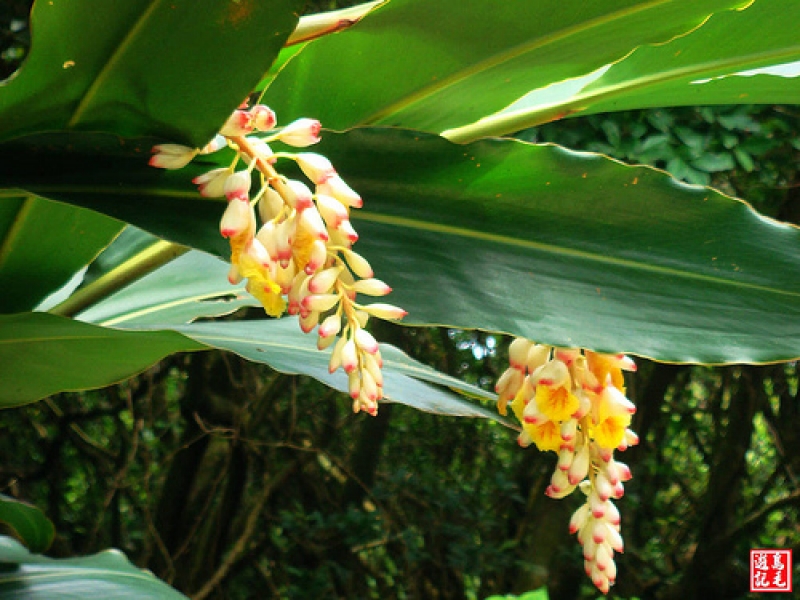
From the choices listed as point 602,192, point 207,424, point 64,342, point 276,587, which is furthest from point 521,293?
point 276,587

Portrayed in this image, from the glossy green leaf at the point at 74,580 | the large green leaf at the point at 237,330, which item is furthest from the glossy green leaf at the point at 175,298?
the glossy green leaf at the point at 74,580

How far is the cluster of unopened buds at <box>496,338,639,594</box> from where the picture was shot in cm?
52

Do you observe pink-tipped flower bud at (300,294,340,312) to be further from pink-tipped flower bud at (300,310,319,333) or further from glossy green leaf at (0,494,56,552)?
glossy green leaf at (0,494,56,552)

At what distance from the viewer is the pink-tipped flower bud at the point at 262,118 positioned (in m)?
0.40

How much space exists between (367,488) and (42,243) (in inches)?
97.8

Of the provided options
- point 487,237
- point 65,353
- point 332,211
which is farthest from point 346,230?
point 65,353

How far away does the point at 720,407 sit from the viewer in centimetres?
329

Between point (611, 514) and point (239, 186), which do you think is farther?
point (611, 514)

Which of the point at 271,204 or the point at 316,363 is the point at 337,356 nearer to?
the point at 271,204

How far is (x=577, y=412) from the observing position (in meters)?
0.52

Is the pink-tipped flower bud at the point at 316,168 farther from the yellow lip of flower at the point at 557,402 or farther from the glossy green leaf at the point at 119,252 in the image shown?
the glossy green leaf at the point at 119,252

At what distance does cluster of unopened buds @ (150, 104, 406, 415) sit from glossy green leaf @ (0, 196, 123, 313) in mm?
232

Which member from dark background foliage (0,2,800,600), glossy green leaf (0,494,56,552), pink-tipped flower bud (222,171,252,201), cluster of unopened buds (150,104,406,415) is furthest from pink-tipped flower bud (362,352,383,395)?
dark background foliage (0,2,800,600)

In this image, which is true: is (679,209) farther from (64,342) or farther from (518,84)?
(64,342)
